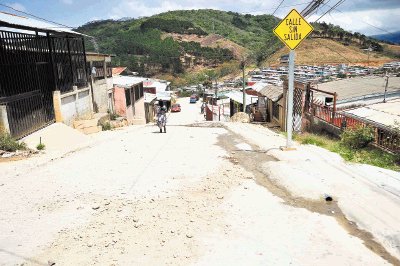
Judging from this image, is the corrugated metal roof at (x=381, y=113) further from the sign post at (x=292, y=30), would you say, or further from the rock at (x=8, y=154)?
the rock at (x=8, y=154)

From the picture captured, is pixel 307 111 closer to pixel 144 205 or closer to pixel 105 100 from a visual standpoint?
pixel 144 205

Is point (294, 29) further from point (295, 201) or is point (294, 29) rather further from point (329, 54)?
point (329, 54)

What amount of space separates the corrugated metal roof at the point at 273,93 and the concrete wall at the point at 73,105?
37.9 ft

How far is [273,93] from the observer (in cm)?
2092

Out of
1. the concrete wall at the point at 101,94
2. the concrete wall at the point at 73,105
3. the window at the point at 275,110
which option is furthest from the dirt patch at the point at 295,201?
the concrete wall at the point at 101,94

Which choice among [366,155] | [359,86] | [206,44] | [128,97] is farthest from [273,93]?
[206,44]

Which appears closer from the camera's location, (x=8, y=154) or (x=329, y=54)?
(x=8, y=154)

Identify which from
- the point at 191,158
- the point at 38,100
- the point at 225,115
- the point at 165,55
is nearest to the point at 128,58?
the point at 165,55

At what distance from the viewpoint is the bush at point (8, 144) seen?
11731 mm

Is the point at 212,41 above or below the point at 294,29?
above

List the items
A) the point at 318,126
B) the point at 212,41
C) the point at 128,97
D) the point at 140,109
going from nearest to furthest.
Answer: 1. the point at 318,126
2. the point at 128,97
3. the point at 140,109
4. the point at 212,41

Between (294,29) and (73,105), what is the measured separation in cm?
1396

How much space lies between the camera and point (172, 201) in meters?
6.75

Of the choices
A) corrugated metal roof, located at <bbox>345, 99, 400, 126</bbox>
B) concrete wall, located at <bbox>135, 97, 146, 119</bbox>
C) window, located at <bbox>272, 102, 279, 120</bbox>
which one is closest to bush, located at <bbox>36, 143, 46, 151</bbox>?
corrugated metal roof, located at <bbox>345, 99, 400, 126</bbox>
